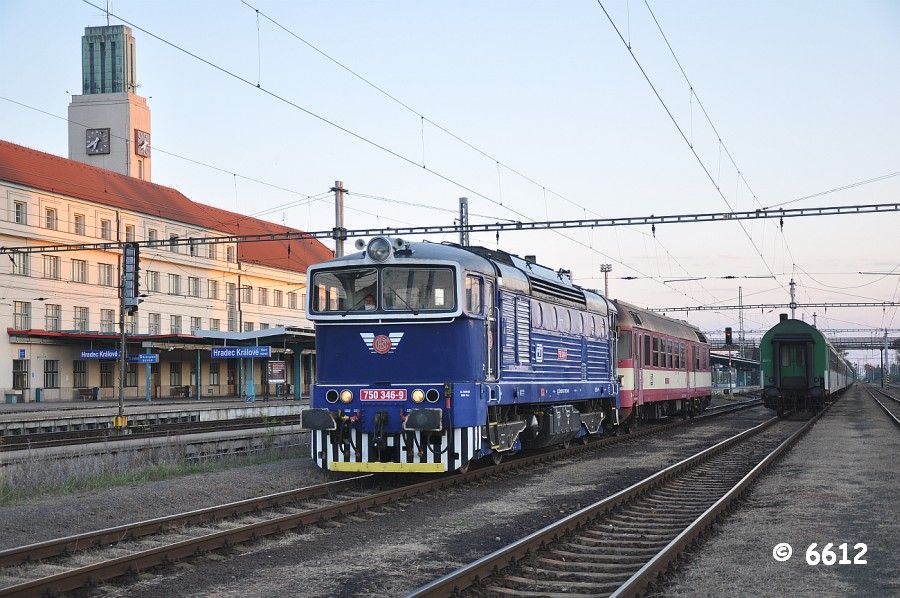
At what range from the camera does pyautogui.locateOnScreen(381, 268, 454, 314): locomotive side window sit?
50.2 ft

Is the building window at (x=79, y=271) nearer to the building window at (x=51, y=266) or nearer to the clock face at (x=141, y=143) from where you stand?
the building window at (x=51, y=266)

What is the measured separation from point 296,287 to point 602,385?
6222cm

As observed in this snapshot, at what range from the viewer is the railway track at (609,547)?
8.66 m

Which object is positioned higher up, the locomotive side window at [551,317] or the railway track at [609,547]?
the locomotive side window at [551,317]

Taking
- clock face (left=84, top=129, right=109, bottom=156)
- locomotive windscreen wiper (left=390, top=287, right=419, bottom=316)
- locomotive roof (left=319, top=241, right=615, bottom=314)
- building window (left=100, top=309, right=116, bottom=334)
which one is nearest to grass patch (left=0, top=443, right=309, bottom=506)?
locomotive roof (left=319, top=241, right=615, bottom=314)

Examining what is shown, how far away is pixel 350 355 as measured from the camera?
15602mm

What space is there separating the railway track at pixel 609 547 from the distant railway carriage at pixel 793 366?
937 inches

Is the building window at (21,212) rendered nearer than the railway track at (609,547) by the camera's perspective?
No

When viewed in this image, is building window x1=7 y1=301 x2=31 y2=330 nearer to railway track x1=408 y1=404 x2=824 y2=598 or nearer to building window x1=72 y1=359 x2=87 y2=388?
building window x1=72 y1=359 x2=87 y2=388

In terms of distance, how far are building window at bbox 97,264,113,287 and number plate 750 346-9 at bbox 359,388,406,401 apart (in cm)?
5192

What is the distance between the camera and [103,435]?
29.7m

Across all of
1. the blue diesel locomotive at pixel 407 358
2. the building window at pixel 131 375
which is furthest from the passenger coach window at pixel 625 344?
the building window at pixel 131 375

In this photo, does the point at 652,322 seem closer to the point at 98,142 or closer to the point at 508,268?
the point at 508,268

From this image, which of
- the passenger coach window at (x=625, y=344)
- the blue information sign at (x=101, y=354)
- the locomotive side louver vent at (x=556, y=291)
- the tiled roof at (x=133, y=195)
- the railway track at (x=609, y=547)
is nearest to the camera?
the railway track at (x=609, y=547)
